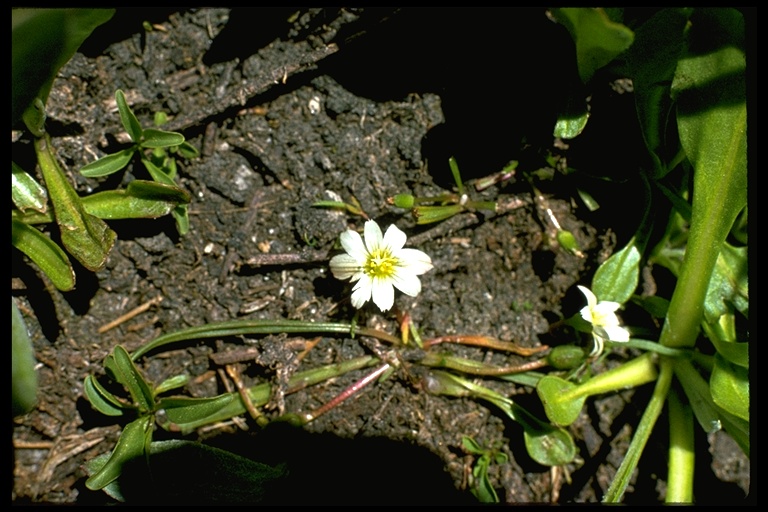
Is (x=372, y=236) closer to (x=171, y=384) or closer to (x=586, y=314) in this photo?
(x=586, y=314)

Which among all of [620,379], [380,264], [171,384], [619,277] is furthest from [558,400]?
[171,384]

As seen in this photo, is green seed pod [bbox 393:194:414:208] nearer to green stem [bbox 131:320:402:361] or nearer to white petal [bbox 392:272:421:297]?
white petal [bbox 392:272:421:297]

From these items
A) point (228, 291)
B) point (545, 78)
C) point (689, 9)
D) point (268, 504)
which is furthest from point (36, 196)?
point (689, 9)

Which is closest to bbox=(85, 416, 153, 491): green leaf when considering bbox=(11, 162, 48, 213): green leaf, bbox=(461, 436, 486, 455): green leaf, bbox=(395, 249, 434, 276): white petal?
bbox=(11, 162, 48, 213): green leaf

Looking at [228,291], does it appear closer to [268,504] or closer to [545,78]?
[268,504]

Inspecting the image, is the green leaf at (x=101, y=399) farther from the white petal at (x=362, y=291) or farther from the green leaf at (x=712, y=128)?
the green leaf at (x=712, y=128)

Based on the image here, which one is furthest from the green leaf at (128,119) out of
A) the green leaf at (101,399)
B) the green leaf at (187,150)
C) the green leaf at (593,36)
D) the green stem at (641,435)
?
the green stem at (641,435)
